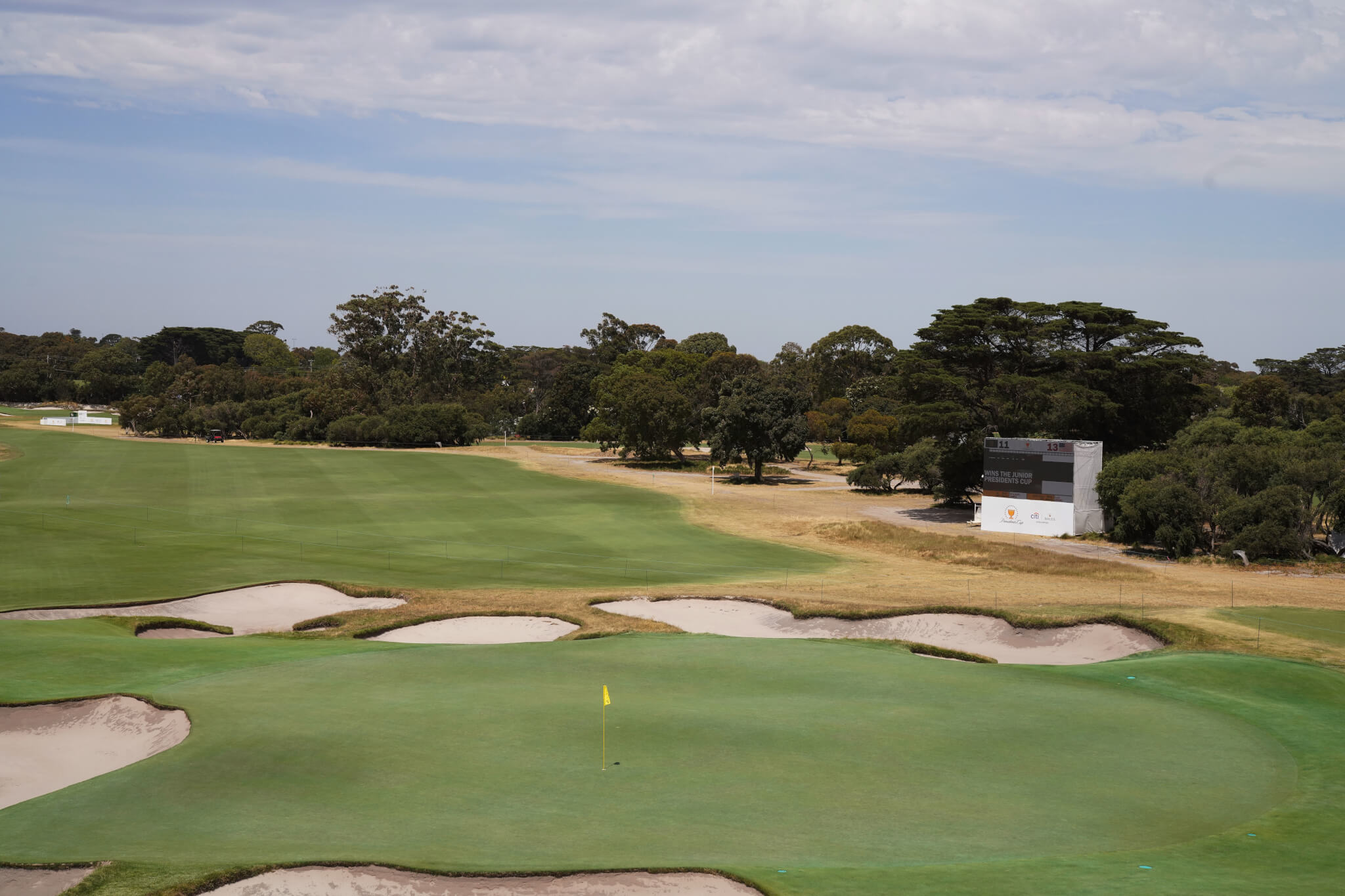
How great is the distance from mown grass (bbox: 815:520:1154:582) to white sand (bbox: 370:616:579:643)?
80.1 ft

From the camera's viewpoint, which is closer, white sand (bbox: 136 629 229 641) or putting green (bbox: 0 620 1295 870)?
putting green (bbox: 0 620 1295 870)

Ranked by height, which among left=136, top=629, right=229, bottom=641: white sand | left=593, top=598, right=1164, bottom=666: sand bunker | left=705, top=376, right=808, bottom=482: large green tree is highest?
left=705, top=376, right=808, bottom=482: large green tree

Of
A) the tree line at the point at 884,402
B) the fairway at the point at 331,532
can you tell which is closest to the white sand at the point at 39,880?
the fairway at the point at 331,532

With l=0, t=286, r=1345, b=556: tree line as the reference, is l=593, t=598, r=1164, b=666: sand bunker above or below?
below

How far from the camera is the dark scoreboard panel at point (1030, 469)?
58.5 m

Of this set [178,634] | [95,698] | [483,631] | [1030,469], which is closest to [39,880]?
[95,698]

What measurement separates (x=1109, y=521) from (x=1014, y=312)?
22031mm

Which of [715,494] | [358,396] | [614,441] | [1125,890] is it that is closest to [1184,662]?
[1125,890]

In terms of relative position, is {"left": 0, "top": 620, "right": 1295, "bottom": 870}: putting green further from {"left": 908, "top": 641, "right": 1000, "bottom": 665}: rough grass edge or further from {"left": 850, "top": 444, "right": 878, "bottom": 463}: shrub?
{"left": 850, "top": 444, "right": 878, "bottom": 463}: shrub

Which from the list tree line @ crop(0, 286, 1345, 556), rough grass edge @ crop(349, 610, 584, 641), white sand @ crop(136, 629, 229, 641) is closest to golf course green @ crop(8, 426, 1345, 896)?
white sand @ crop(136, 629, 229, 641)

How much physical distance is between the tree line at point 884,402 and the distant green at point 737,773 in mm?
32354

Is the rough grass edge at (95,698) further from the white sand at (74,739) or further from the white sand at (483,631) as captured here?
the white sand at (483,631)

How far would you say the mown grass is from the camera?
46.2 metres

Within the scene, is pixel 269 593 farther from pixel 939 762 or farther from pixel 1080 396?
pixel 1080 396
